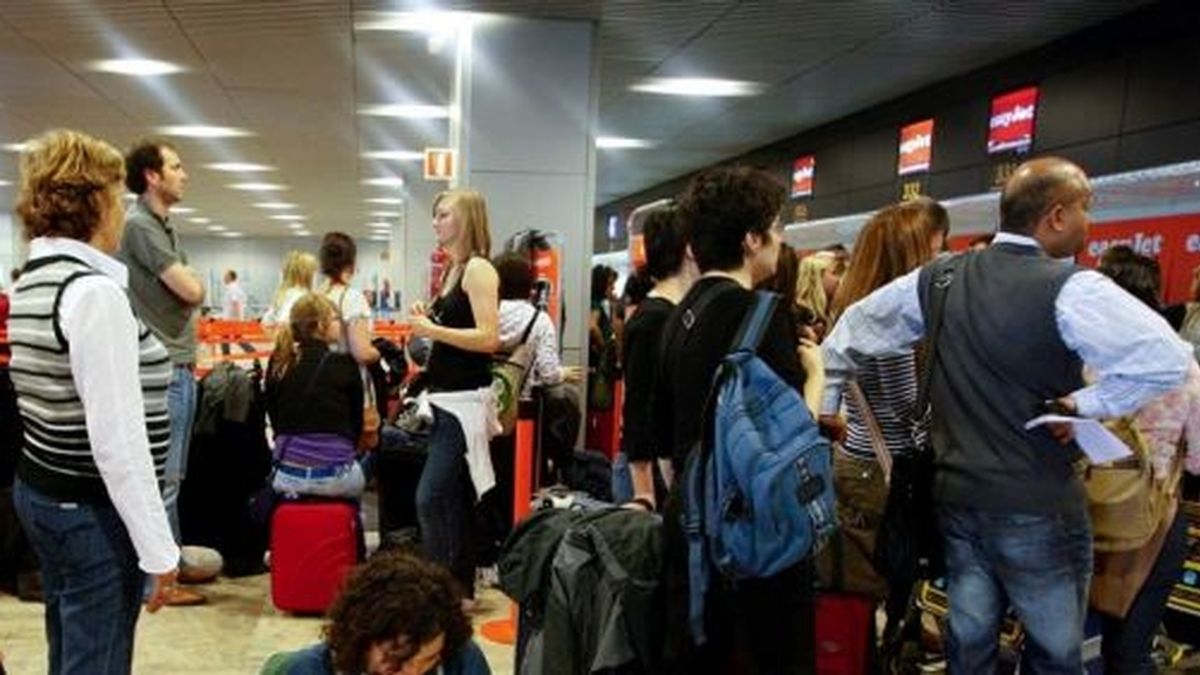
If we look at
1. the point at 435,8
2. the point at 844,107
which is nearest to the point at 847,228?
the point at 844,107

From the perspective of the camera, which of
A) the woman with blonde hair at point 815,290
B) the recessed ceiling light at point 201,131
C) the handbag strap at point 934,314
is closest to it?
the handbag strap at point 934,314

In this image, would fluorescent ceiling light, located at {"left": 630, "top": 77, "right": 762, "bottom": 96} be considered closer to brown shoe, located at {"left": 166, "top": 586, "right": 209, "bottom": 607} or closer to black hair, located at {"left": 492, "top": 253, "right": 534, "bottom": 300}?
black hair, located at {"left": 492, "top": 253, "right": 534, "bottom": 300}

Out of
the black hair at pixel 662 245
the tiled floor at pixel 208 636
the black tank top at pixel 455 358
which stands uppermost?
the black hair at pixel 662 245

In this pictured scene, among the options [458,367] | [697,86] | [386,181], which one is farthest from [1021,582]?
[386,181]

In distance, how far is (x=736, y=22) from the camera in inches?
239

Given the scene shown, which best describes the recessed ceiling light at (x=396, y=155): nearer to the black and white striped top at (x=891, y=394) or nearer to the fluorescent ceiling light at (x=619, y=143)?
the fluorescent ceiling light at (x=619, y=143)

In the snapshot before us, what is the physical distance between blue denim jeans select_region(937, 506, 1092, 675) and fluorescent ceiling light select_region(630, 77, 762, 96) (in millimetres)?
6192

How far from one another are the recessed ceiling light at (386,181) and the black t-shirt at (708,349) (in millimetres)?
13665

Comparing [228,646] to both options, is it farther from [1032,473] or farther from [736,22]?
[736,22]

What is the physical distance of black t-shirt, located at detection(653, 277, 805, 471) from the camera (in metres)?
1.89

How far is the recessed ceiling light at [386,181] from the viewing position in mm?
15334

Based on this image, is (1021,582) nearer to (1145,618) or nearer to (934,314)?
(934,314)

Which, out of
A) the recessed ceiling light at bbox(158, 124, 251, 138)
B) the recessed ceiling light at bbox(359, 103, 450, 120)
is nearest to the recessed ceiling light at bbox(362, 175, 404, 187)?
the recessed ceiling light at bbox(158, 124, 251, 138)

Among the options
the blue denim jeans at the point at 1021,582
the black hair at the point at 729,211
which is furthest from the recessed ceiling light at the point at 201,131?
the blue denim jeans at the point at 1021,582
